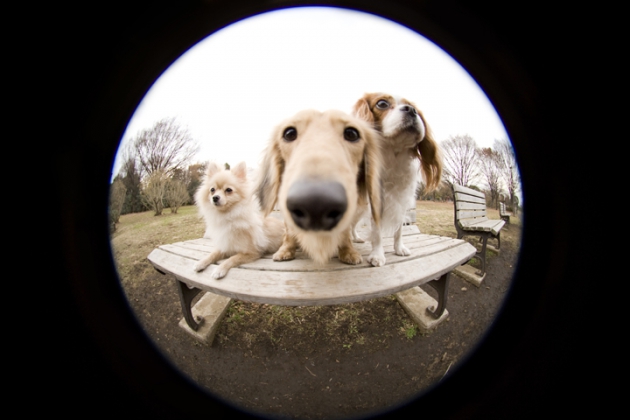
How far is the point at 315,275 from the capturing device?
115cm

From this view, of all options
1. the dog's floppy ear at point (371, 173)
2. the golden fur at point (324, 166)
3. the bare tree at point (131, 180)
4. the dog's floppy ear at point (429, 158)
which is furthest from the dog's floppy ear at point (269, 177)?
the dog's floppy ear at point (429, 158)

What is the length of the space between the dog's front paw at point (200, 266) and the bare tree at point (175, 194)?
0.50m

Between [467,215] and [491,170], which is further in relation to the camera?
[467,215]

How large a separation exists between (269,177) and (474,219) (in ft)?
5.10

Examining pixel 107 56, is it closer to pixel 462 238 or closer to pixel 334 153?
pixel 334 153

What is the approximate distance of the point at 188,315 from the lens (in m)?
1.31

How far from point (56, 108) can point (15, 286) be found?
0.68 meters

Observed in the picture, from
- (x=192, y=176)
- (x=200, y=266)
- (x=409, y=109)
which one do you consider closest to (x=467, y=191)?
(x=409, y=109)

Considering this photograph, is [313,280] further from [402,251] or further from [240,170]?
[240,170]

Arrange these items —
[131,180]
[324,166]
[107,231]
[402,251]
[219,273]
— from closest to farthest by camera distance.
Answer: [324,166] < [107,231] < [131,180] < [219,273] < [402,251]

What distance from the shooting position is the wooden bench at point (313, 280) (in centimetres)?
103

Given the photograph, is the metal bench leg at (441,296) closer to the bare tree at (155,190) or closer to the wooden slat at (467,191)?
the wooden slat at (467,191)

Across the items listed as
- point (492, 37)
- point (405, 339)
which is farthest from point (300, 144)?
point (405, 339)

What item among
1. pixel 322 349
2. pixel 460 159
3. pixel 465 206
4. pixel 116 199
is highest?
pixel 460 159
